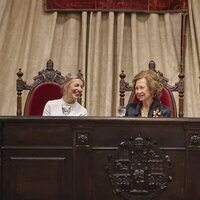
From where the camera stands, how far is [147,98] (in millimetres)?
3709

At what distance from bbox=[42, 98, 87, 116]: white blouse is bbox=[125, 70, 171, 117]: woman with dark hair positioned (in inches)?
17.7

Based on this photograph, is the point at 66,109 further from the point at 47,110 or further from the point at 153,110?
the point at 153,110

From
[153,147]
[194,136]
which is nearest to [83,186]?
[153,147]

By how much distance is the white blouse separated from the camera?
12.9 feet

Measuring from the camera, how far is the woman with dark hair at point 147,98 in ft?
12.0

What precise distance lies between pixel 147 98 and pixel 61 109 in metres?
0.72

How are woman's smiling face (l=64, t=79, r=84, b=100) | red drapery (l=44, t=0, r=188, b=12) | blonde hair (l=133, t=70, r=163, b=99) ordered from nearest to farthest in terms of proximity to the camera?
1. blonde hair (l=133, t=70, r=163, b=99)
2. woman's smiling face (l=64, t=79, r=84, b=100)
3. red drapery (l=44, t=0, r=188, b=12)

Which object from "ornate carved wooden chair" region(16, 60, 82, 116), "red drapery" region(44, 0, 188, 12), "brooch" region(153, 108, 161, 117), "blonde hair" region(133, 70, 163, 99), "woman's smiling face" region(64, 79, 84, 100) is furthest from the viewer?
"red drapery" region(44, 0, 188, 12)

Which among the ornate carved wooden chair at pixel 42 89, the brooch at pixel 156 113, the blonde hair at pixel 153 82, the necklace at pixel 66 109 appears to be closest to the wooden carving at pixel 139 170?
the brooch at pixel 156 113

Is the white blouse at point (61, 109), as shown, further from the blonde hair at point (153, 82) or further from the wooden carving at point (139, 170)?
the wooden carving at point (139, 170)

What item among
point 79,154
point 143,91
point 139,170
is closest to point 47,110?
point 143,91

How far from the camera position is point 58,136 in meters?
3.10

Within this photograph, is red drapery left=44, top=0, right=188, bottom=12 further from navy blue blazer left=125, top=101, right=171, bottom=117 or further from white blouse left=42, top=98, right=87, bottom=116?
navy blue blazer left=125, top=101, right=171, bottom=117


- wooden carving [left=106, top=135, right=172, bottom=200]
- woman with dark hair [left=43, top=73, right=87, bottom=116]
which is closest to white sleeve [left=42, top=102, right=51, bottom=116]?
woman with dark hair [left=43, top=73, right=87, bottom=116]
